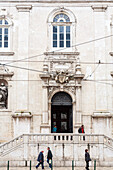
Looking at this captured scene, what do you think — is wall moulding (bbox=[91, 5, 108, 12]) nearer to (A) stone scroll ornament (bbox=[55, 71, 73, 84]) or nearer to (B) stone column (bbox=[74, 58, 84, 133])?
(B) stone column (bbox=[74, 58, 84, 133])

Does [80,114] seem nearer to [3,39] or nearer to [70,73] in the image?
[70,73]

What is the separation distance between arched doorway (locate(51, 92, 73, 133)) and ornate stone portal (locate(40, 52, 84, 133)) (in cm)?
54

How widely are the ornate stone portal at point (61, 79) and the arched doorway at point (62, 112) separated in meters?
0.54

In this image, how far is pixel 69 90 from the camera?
2644 cm

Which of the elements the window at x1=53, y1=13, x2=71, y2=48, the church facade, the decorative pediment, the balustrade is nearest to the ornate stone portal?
the church facade

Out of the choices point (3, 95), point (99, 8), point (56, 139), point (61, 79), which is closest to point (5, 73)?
point (3, 95)

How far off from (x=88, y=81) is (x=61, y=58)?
3.02 metres

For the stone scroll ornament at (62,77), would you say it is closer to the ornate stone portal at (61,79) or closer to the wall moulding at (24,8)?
the ornate stone portal at (61,79)

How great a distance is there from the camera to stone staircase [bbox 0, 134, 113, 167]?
69.9 feet

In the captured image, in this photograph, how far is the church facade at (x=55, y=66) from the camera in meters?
26.0

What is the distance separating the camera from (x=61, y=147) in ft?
70.8

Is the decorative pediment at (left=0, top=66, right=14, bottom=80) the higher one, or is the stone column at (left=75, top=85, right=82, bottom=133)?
the decorative pediment at (left=0, top=66, right=14, bottom=80)

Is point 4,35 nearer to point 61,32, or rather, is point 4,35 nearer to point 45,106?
point 61,32

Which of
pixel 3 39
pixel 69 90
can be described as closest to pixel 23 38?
pixel 3 39
